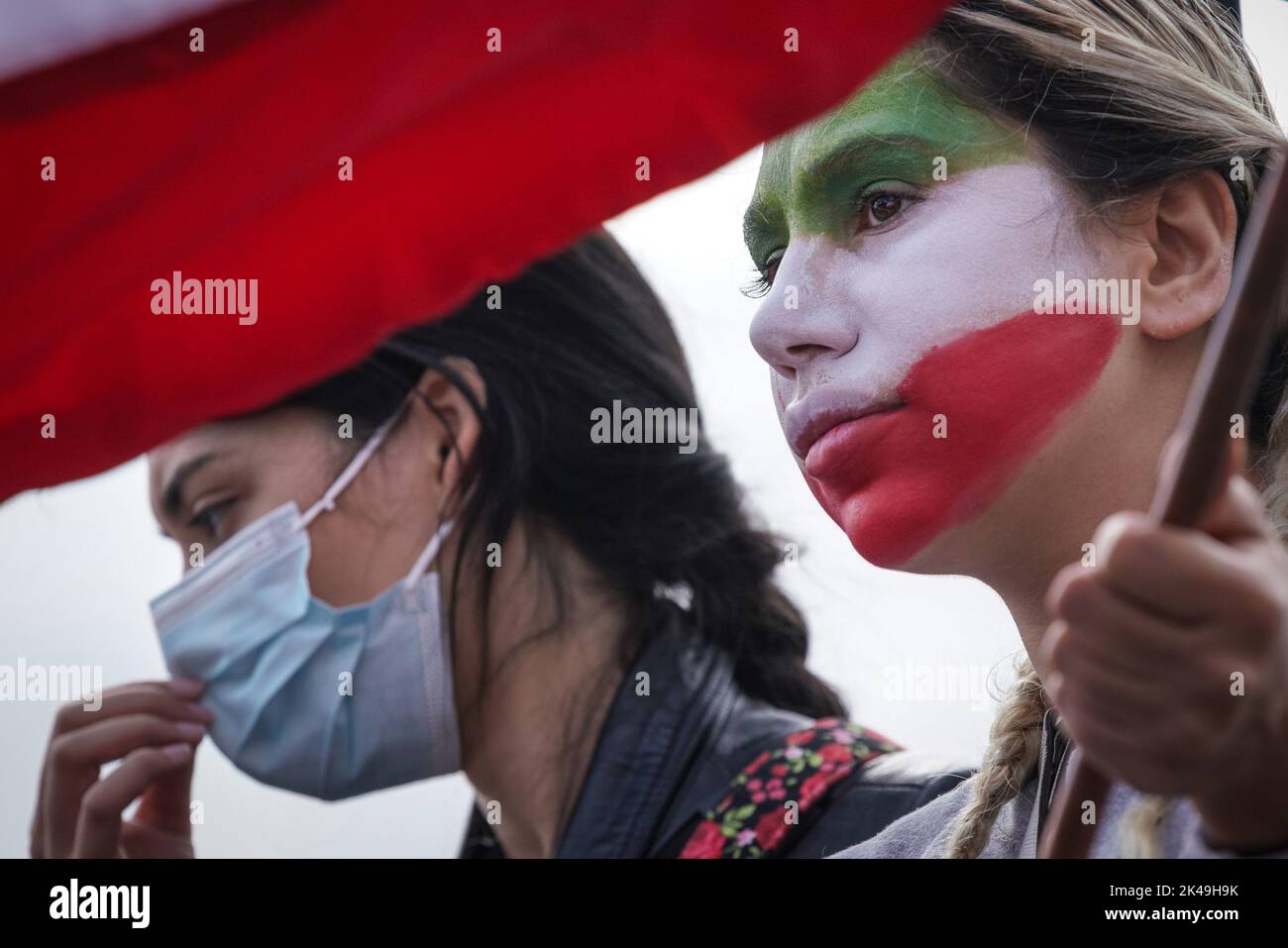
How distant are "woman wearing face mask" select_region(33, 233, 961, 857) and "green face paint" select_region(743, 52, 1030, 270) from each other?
70 centimetres

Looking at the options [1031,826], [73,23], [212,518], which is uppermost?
[73,23]

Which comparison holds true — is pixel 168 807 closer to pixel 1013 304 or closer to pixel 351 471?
pixel 351 471

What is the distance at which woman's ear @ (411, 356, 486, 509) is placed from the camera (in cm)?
233

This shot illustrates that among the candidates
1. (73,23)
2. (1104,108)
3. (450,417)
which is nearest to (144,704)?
(450,417)

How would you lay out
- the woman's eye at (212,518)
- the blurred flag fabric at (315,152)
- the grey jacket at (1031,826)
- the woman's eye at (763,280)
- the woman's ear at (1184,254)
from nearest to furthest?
the grey jacket at (1031,826) → the woman's ear at (1184,254) → the blurred flag fabric at (315,152) → the woman's eye at (763,280) → the woman's eye at (212,518)

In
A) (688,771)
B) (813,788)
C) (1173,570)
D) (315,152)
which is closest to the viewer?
(1173,570)

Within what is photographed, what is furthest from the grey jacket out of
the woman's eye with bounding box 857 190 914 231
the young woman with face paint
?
the woman's eye with bounding box 857 190 914 231

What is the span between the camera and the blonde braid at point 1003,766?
1535mm

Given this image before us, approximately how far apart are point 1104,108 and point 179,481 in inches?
58.6

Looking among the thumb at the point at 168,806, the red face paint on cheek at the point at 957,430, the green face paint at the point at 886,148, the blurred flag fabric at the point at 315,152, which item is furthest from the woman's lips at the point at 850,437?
the thumb at the point at 168,806

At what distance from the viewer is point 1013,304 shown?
1562 mm

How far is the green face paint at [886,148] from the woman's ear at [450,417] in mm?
796

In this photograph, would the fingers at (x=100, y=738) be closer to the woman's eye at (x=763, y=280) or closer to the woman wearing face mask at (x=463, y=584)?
the woman wearing face mask at (x=463, y=584)

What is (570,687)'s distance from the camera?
224 cm
